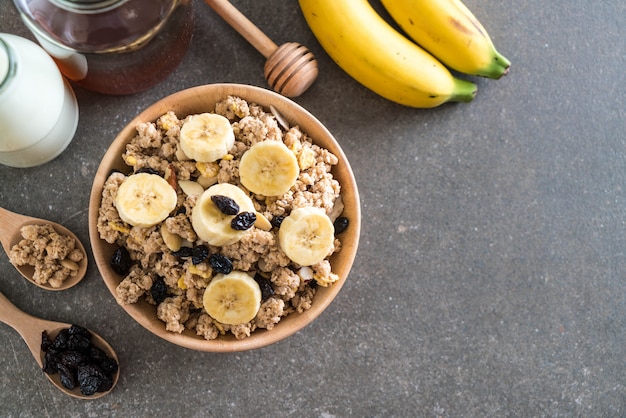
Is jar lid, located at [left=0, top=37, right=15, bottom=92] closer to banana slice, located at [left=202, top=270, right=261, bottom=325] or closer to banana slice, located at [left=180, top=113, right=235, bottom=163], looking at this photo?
banana slice, located at [left=180, top=113, right=235, bottom=163]

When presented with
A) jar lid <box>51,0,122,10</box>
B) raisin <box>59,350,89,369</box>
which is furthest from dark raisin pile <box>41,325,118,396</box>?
jar lid <box>51,0,122,10</box>

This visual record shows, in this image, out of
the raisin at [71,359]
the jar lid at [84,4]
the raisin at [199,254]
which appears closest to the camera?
the jar lid at [84,4]

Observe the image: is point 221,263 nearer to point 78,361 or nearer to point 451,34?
point 78,361

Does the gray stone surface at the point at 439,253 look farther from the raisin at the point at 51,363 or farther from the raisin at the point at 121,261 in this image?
the raisin at the point at 121,261

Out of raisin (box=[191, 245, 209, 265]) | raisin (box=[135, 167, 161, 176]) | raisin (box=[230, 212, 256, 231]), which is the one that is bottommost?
raisin (box=[191, 245, 209, 265])

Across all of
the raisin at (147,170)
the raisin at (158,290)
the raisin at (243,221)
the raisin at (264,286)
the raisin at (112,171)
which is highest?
the raisin at (243,221)

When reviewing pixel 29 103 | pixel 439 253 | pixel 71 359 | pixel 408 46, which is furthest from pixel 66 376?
pixel 408 46

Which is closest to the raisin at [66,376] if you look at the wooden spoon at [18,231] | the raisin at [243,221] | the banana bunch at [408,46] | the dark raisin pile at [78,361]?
the dark raisin pile at [78,361]
